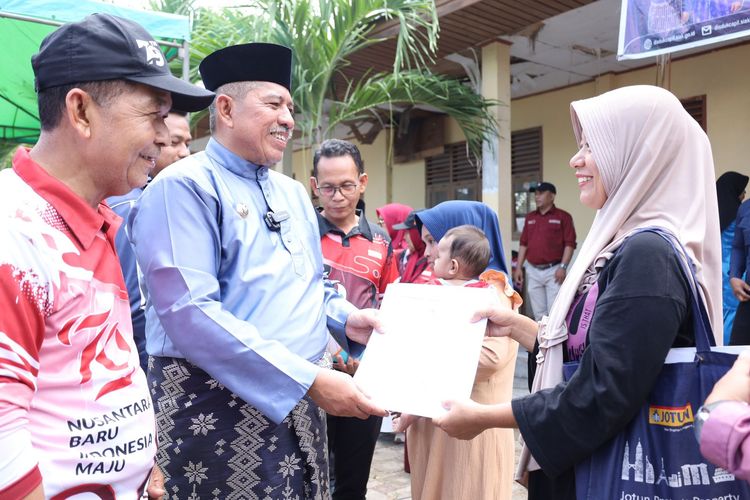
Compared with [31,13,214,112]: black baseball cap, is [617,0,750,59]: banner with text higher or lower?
higher

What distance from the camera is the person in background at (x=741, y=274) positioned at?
4973 millimetres

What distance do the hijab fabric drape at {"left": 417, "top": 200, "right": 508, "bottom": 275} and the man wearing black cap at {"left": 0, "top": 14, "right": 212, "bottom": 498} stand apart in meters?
2.02

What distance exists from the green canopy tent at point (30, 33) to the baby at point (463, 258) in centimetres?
265

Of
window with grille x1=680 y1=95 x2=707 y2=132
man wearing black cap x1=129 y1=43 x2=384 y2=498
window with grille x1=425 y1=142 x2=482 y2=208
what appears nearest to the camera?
man wearing black cap x1=129 y1=43 x2=384 y2=498

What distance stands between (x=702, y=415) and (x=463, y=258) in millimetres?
1472

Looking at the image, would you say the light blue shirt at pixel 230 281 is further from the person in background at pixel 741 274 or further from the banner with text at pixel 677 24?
the person in background at pixel 741 274

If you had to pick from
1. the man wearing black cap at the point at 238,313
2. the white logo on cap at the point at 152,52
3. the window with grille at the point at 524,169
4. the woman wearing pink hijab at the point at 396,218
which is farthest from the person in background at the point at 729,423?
the window with grille at the point at 524,169

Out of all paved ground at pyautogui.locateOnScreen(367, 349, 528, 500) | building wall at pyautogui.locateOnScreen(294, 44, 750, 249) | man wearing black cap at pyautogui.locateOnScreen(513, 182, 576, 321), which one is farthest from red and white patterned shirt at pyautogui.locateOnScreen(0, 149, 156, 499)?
man wearing black cap at pyautogui.locateOnScreen(513, 182, 576, 321)

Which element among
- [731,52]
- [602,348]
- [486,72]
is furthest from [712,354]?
[731,52]

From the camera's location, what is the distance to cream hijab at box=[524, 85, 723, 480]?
57.6 inches

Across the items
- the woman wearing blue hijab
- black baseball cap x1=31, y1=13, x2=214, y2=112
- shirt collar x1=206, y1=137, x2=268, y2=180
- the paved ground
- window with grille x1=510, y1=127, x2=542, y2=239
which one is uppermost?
window with grille x1=510, y1=127, x2=542, y2=239

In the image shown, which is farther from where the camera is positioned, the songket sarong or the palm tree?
the palm tree

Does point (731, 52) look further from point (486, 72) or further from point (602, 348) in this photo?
point (602, 348)

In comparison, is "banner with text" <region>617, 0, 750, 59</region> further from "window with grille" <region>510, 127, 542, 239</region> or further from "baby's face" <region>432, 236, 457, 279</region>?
"window with grille" <region>510, 127, 542, 239</region>
